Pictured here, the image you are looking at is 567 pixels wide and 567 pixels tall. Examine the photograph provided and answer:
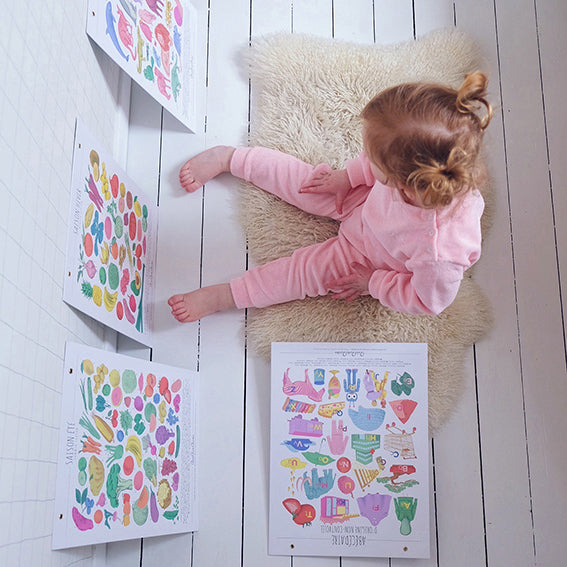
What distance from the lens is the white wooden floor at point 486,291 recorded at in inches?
49.4

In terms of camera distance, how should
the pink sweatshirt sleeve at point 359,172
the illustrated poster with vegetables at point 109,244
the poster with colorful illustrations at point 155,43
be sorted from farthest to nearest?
the pink sweatshirt sleeve at point 359,172, the poster with colorful illustrations at point 155,43, the illustrated poster with vegetables at point 109,244

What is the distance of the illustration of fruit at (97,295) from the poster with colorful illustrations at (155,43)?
40 centimetres

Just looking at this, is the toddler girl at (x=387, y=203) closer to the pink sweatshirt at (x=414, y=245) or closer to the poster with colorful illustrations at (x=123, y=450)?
the pink sweatshirt at (x=414, y=245)

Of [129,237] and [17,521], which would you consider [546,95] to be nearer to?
[129,237]

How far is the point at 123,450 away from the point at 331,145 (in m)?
0.73

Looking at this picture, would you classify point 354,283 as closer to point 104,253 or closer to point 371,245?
point 371,245

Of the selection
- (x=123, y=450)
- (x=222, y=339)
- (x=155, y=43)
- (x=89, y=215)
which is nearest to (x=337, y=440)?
(x=222, y=339)

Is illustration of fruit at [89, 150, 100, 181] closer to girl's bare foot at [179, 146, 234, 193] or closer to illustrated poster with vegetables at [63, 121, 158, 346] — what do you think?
illustrated poster with vegetables at [63, 121, 158, 346]

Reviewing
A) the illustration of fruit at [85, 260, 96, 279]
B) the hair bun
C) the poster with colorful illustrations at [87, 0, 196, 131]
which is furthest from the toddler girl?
the illustration of fruit at [85, 260, 96, 279]

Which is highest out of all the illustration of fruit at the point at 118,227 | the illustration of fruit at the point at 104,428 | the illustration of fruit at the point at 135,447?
the illustration of fruit at the point at 118,227

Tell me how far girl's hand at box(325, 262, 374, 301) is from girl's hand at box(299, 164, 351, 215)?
0.12m

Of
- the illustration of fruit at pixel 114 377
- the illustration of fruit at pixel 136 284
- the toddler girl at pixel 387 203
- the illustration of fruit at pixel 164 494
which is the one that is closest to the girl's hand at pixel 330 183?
the toddler girl at pixel 387 203

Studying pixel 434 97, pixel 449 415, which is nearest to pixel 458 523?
pixel 449 415

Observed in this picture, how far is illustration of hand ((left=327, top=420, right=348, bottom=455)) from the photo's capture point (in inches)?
49.8
